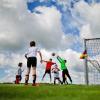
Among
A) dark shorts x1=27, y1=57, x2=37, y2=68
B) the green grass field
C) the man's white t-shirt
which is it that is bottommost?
the green grass field

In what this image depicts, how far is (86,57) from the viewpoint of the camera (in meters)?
31.7

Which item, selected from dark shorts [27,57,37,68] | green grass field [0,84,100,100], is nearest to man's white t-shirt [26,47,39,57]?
dark shorts [27,57,37,68]

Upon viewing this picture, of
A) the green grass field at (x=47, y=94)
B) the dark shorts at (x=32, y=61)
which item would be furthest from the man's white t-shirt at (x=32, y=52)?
the green grass field at (x=47, y=94)

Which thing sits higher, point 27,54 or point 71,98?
point 27,54

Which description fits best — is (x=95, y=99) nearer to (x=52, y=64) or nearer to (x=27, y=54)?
(x=27, y=54)

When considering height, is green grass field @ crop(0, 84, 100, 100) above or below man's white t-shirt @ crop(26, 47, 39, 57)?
below

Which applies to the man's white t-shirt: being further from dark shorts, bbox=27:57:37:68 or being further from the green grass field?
the green grass field

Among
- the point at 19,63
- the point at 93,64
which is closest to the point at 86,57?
the point at 93,64

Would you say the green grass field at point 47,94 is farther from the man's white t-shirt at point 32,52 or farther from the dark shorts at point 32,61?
the man's white t-shirt at point 32,52

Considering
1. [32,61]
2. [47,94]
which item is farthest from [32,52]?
[47,94]

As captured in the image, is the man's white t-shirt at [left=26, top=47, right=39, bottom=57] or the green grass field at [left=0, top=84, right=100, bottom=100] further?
the man's white t-shirt at [left=26, top=47, right=39, bottom=57]

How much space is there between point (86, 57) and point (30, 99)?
19.5m

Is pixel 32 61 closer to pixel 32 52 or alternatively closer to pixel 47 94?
pixel 32 52

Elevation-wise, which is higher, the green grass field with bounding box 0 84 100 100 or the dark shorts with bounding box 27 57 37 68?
the dark shorts with bounding box 27 57 37 68
